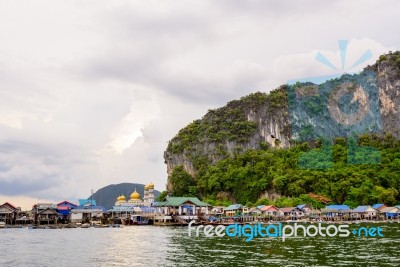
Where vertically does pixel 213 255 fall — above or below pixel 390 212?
below

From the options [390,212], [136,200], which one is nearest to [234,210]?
[390,212]

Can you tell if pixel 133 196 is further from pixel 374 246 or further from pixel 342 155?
pixel 374 246

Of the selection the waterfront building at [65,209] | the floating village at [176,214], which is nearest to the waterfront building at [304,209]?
the floating village at [176,214]

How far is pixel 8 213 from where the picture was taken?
93.9m

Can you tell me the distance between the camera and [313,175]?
3883 inches

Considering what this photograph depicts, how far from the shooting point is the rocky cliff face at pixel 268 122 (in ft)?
410

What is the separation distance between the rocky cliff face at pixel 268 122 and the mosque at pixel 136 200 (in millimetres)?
6998

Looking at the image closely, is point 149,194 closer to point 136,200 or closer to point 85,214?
point 136,200

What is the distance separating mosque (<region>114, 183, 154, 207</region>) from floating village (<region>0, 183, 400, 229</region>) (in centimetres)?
1077

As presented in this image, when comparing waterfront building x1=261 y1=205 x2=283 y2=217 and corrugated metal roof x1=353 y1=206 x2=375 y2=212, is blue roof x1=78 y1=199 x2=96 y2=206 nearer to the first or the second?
waterfront building x1=261 y1=205 x2=283 y2=217

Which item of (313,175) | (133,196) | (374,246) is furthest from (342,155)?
(374,246)

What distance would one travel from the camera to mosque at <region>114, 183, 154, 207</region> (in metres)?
115

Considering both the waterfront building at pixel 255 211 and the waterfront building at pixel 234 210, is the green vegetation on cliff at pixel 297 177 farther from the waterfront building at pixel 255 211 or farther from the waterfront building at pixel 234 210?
the waterfront building at pixel 234 210

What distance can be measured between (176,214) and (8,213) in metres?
33.0
